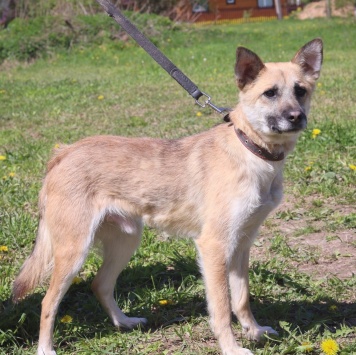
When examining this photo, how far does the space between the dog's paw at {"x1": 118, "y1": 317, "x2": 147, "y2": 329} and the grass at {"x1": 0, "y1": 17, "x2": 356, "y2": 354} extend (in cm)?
5

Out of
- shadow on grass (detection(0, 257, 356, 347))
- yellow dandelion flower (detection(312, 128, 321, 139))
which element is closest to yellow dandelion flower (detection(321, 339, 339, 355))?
shadow on grass (detection(0, 257, 356, 347))

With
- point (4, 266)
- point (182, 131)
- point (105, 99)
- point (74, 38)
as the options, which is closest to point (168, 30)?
point (74, 38)

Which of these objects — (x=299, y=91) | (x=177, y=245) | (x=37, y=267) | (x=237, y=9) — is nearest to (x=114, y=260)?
(x=37, y=267)

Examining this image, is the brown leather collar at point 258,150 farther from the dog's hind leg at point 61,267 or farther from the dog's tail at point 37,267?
the dog's tail at point 37,267

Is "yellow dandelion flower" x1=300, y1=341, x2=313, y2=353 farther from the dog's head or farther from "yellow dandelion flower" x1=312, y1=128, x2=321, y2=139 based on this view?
"yellow dandelion flower" x1=312, y1=128, x2=321, y2=139

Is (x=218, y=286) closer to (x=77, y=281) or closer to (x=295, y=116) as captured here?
(x=295, y=116)

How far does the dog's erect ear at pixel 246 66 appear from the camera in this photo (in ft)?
11.8

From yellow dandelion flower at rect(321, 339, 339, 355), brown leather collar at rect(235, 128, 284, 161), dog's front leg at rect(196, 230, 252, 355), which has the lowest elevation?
yellow dandelion flower at rect(321, 339, 339, 355)

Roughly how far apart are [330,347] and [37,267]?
1.70 m

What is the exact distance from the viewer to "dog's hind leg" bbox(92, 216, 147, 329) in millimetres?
3783

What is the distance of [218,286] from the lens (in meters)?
3.43

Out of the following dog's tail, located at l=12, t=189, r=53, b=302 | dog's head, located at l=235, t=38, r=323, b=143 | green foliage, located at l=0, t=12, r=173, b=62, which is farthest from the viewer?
green foliage, located at l=0, t=12, r=173, b=62

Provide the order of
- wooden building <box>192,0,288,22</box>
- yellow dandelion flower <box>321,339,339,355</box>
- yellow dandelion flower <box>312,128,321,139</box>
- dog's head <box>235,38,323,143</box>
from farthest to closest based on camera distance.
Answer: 1. wooden building <box>192,0,288,22</box>
2. yellow dandelion flower <box>312,128,321,139</box>
3. dog's head <box>235,38,323,143</box>
4. yellow dandelion flower <box>321,339,339,355</box>

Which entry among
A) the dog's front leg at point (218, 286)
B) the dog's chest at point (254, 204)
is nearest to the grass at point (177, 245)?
the dog's front leg at point (218, 286)
